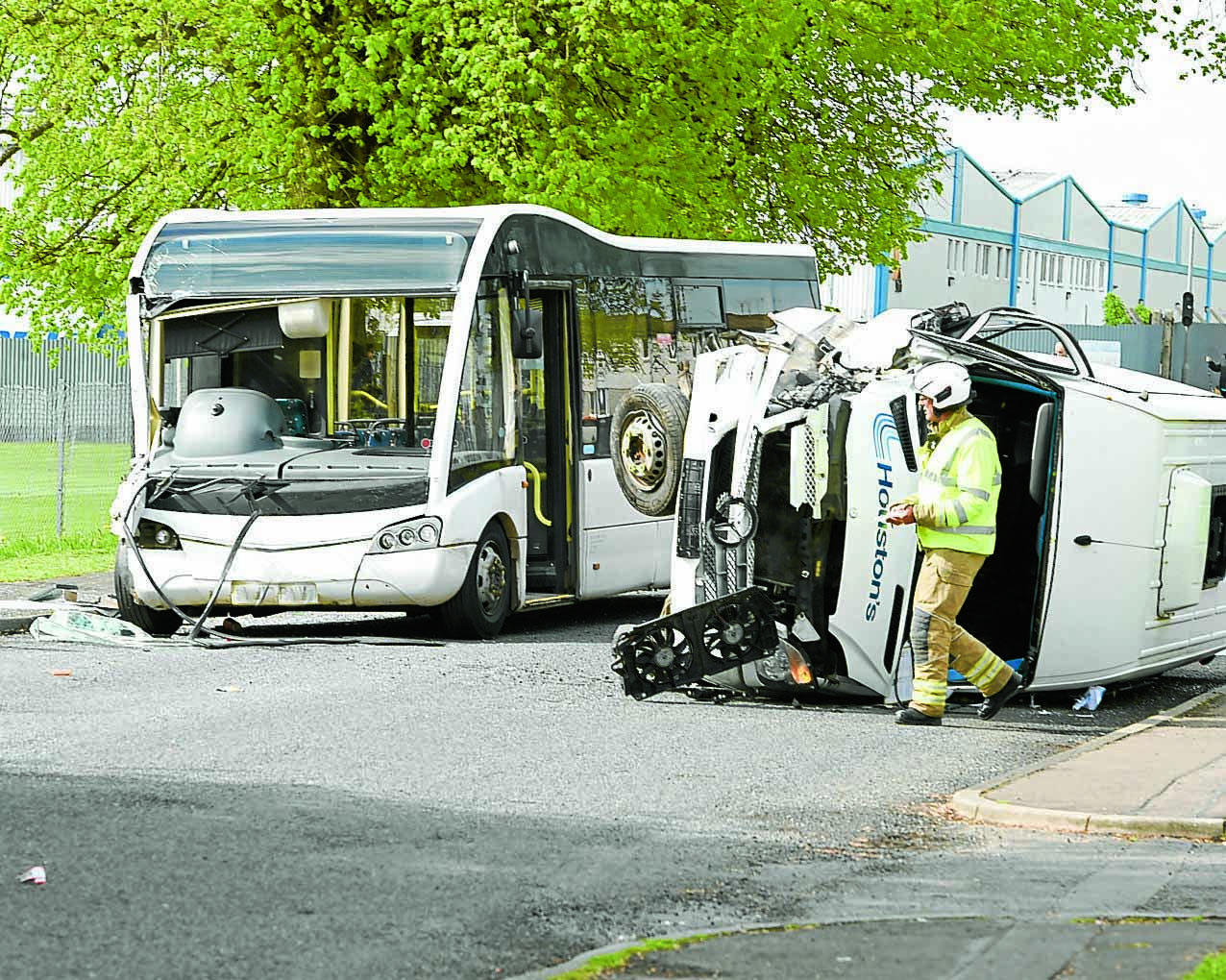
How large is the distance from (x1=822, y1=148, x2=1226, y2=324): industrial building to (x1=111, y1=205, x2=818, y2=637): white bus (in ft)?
117

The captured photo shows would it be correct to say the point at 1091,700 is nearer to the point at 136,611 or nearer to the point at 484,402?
the point at 484,402

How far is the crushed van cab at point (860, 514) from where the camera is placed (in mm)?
10633

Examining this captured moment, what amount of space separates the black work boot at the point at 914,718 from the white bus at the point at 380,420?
3.90 m

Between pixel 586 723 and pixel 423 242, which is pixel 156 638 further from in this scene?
pixel 586 723

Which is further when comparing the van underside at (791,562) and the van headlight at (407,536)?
the van headlight at (407,536)

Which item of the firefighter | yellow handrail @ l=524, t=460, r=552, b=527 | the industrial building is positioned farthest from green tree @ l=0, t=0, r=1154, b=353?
the industrial building

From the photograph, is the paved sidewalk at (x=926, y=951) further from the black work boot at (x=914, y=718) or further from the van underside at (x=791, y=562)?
the van underside at (x=791, y=562)

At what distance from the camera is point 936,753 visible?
9805mm

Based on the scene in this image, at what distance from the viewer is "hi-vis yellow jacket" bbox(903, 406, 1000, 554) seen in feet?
33.7

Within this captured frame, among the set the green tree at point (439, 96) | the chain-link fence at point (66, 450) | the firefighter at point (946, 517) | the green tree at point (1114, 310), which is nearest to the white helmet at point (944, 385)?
the firefighter at point (946, 517)

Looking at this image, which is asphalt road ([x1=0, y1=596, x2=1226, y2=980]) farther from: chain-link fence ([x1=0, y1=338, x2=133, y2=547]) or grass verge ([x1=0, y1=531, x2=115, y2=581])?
chain-link fence ([x1=0, y1=338, x2=133, y2=547])

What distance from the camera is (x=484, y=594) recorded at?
14430mm

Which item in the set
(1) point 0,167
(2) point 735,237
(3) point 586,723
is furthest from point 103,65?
(3) point 586,723

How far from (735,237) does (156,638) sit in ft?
36.1
